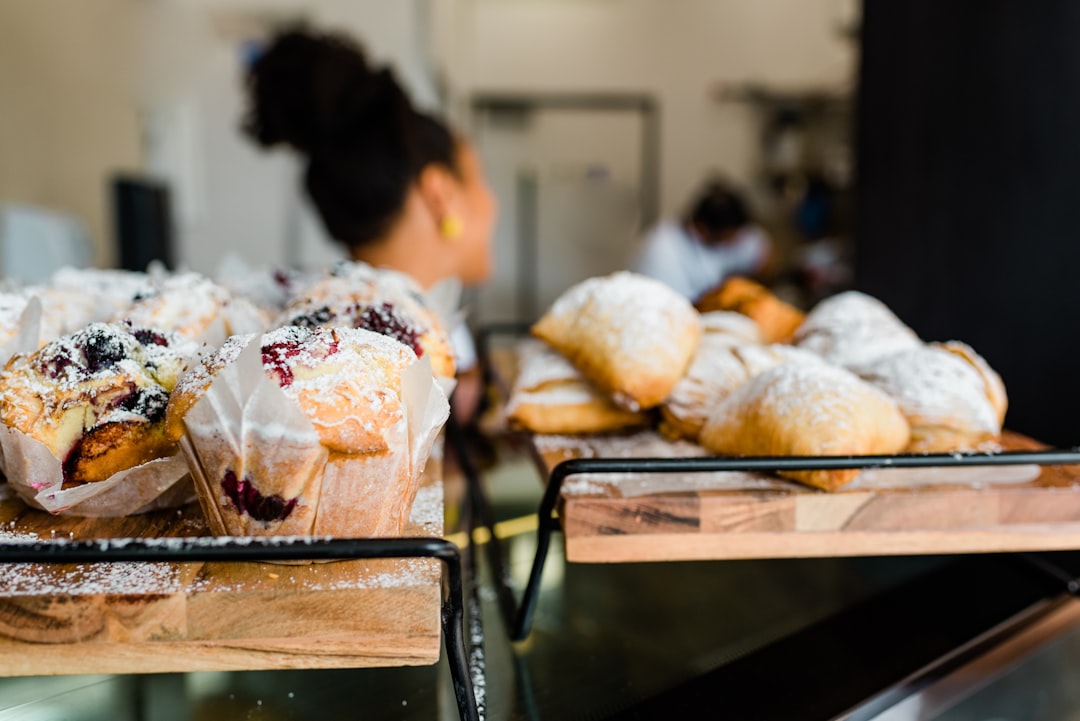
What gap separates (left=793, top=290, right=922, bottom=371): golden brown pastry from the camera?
96 centimetres

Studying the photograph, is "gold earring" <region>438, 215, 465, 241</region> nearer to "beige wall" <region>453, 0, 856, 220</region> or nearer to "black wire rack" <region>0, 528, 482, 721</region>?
"black wire rack" <region>0, 528, 482, 721</region>

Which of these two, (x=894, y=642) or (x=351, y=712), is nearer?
(x=351, y=712)

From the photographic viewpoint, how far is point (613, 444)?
0.91m

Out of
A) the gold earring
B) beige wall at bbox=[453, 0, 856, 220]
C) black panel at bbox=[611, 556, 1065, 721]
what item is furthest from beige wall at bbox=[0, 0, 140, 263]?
black panel at bbox=[611, 556, 1065, 721]

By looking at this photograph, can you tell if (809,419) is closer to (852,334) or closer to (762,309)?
(852,334)

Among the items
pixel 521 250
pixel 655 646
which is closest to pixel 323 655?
pixel 655 646

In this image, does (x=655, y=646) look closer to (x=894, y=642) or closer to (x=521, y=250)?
(x=894, y=642)

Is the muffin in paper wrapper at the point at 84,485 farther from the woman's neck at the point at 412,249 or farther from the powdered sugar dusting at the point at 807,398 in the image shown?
the woman's neck at the point at 412,249

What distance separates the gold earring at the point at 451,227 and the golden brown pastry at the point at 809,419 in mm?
1053

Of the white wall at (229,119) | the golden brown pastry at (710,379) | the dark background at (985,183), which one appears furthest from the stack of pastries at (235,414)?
the white wall at (229,119)

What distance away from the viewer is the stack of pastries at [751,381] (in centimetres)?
76

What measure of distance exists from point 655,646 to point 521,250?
511cm

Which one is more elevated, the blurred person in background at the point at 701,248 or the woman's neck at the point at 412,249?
the woman's neck at the point at 412,249

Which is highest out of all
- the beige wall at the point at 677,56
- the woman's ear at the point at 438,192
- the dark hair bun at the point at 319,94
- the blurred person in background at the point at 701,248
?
the beige wall at the point at 677,56
